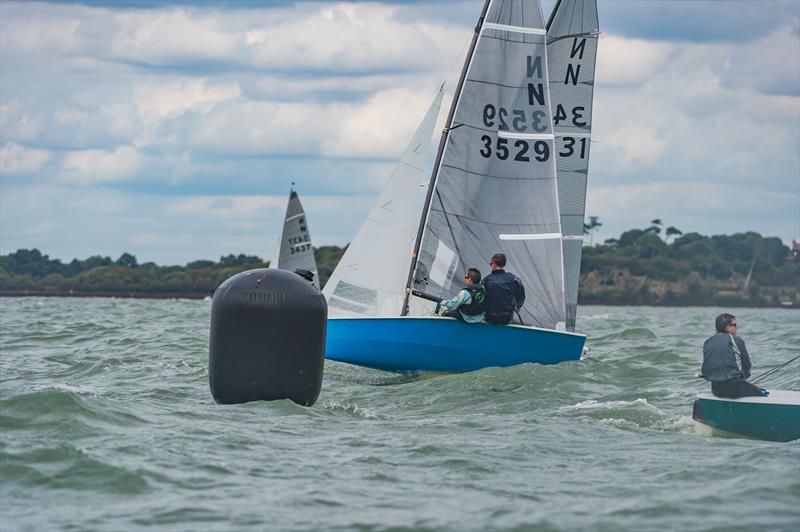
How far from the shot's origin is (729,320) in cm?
1285

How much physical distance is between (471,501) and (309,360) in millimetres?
4605

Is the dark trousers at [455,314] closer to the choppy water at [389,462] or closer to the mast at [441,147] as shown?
the choppy water at [389,462]

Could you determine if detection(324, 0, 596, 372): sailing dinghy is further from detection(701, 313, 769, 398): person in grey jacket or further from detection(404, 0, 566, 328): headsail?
detection(701, 313, 769, 398): person in grey jacket

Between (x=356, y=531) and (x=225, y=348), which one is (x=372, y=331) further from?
(x=356, y=531)

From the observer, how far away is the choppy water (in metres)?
8.45

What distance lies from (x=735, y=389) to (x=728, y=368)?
0.74 ft

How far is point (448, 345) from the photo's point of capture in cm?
1744

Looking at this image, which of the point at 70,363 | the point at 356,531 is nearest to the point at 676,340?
the point at 70,363

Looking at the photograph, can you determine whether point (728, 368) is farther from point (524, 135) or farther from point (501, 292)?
point (524, 135)

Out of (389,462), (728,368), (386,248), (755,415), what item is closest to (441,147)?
(386,248)

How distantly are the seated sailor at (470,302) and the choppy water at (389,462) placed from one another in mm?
1039

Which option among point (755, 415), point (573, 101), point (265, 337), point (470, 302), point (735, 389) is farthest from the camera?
point (573, 101)

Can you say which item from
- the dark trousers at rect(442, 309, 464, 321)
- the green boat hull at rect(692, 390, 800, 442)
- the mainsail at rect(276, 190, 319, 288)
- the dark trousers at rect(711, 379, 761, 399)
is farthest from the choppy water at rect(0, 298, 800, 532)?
the mainsail at rect(276, 190, 319, 288)

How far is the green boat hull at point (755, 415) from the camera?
11914 millimetres
